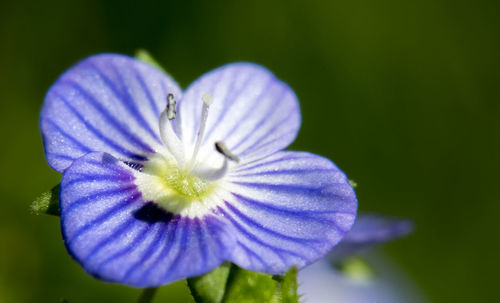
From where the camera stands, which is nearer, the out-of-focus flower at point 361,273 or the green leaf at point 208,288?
the green leaf at point 208,288

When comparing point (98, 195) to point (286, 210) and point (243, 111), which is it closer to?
point (286, 210)

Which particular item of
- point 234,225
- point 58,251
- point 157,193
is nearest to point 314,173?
point 234,225

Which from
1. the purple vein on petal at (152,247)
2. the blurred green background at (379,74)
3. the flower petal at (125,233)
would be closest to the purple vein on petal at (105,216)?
the flower petal at (125,233)

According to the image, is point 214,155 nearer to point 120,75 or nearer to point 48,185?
point 120,75

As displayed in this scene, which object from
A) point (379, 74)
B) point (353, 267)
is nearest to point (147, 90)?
point (353, 267)

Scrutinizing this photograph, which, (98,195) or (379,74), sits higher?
(98,195)

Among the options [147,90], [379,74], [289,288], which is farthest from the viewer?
[379,74]

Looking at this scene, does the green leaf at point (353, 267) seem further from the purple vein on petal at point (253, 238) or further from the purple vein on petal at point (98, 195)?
the purple vein on petal at point (98, 195)
